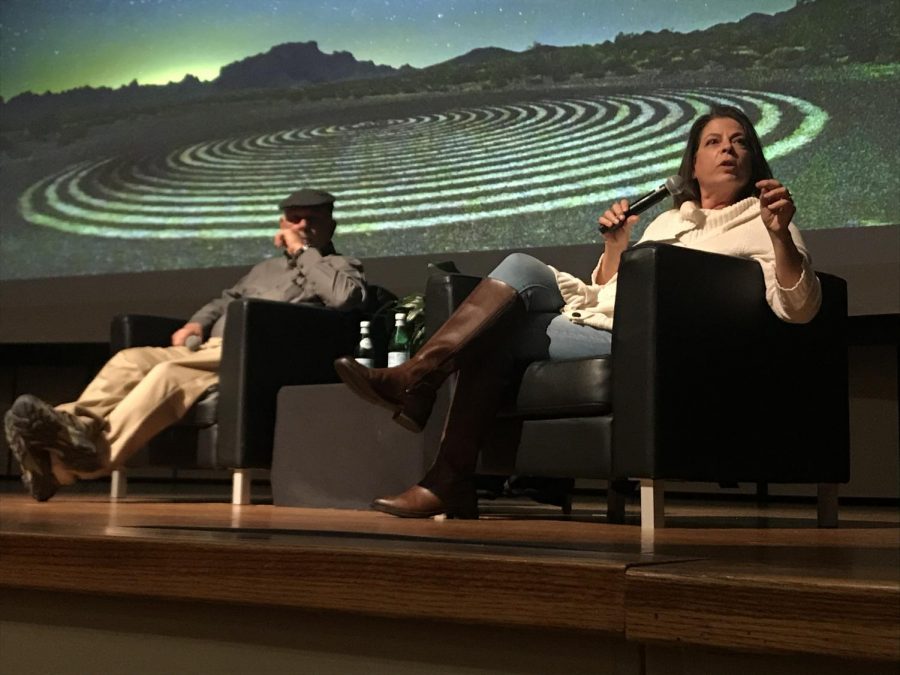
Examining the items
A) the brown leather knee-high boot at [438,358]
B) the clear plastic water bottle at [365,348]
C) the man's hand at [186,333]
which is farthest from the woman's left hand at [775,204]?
the man's hand at [186,333]

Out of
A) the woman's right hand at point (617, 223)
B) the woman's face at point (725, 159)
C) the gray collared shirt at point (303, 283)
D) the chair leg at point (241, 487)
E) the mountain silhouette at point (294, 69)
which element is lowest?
the chair leg at point (241, 487)

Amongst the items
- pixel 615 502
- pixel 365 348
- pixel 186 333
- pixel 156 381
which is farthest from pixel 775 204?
pixel 186 333

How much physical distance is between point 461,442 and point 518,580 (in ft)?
4.63

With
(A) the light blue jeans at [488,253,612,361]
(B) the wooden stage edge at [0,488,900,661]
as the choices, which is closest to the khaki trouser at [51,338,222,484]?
(A) the light blue jeans at [488,253,612,361]

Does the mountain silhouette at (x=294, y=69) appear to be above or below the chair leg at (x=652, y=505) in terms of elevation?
above

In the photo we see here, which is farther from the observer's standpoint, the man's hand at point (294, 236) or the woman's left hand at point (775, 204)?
the man's hand at point (294, 236)

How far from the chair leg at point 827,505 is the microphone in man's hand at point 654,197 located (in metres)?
0.77

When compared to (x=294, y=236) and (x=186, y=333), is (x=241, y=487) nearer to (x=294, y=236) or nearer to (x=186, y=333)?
(x=186, y=333)

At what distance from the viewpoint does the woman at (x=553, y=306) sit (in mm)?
2365

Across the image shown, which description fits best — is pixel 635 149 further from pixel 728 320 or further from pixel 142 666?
pixel 142 666

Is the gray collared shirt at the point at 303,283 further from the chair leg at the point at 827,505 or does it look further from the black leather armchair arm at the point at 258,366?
the chair leg at the point at 827,505

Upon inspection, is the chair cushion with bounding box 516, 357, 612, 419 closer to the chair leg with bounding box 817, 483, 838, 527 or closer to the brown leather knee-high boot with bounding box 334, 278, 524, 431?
the brown leather knee-high boot with bounding box 334, 278, 524, 431

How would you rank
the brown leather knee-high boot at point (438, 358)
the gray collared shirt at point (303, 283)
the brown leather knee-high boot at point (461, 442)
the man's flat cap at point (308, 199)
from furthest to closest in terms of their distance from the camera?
the man's flat cap at point (308, 199), the gray collared shirt at point (303, 283), the brown leather knee-high boot at point (461, 442), the brown leather knee-high boot at point (438, 358)

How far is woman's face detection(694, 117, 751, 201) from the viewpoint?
264cm
